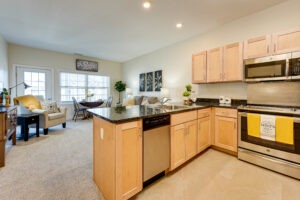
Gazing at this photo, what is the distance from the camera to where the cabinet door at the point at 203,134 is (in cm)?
253

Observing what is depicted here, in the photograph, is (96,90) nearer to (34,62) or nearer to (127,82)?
(127,82)

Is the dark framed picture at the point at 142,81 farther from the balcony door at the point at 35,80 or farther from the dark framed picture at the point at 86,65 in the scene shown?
the balcony door at the point at 35,80

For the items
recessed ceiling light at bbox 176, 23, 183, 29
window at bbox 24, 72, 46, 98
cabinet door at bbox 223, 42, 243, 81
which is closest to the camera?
cabinet door at bbox 223, 42, 243, 81

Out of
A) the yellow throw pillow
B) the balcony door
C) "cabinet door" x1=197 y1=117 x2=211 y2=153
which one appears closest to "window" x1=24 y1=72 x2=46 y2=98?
the balcony door

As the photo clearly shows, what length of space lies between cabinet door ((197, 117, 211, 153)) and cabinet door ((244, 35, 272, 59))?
55.4 inches

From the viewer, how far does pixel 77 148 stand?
291cm

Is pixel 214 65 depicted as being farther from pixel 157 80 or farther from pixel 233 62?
pixel 157 80

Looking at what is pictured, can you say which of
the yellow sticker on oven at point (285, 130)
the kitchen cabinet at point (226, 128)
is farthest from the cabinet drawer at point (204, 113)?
the yellow sticker on oven at point (285, 130)

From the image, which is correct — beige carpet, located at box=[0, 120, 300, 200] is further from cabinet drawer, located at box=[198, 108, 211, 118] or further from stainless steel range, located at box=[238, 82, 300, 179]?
cabinet drawer, located at box=[198, 108, 211, 118]

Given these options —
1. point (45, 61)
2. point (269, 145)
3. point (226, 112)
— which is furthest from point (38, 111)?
point (269, 145)

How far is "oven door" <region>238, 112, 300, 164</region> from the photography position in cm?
187

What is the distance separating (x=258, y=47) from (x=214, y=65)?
2.60 ft

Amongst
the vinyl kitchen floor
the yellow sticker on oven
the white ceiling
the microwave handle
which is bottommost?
the vinyl kitchen floor

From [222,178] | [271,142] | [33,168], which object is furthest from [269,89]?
[33,168]
